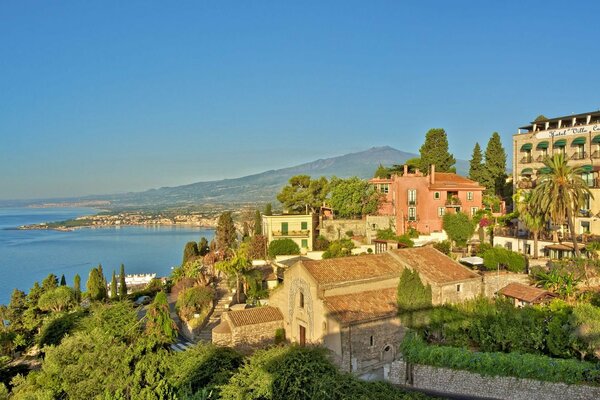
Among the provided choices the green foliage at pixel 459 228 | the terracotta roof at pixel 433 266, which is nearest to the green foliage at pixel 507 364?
the terracotta roof at pixel 433 266

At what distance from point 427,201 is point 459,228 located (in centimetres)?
367

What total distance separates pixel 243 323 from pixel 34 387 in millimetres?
9931

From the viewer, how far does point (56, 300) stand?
3456cm

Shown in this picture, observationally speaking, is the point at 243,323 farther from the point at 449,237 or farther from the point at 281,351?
the point at 449,237

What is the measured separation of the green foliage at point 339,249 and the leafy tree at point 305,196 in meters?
9.64

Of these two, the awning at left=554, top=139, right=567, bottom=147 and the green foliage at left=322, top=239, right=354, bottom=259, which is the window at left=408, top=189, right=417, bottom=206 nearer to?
the green foliage at left=322, top=239, right=354, bottom=259

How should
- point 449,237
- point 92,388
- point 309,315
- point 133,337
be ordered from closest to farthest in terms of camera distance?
point 92,388
point 133,337
point 309,315
point 449,237

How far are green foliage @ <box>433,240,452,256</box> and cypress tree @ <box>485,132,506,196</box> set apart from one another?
1831 cm

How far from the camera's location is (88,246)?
131875 mm

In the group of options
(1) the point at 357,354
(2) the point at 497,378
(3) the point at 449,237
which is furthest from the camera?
(3) the point at 449,237

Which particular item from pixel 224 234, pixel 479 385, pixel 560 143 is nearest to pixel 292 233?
pixel 224 234

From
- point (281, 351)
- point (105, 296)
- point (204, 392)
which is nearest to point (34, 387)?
point (204, 392)

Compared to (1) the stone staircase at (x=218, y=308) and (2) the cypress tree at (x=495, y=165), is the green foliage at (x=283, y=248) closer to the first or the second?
(1) the stone staircase at (x=218, y=308)

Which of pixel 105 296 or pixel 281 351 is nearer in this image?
pixel 281 351
